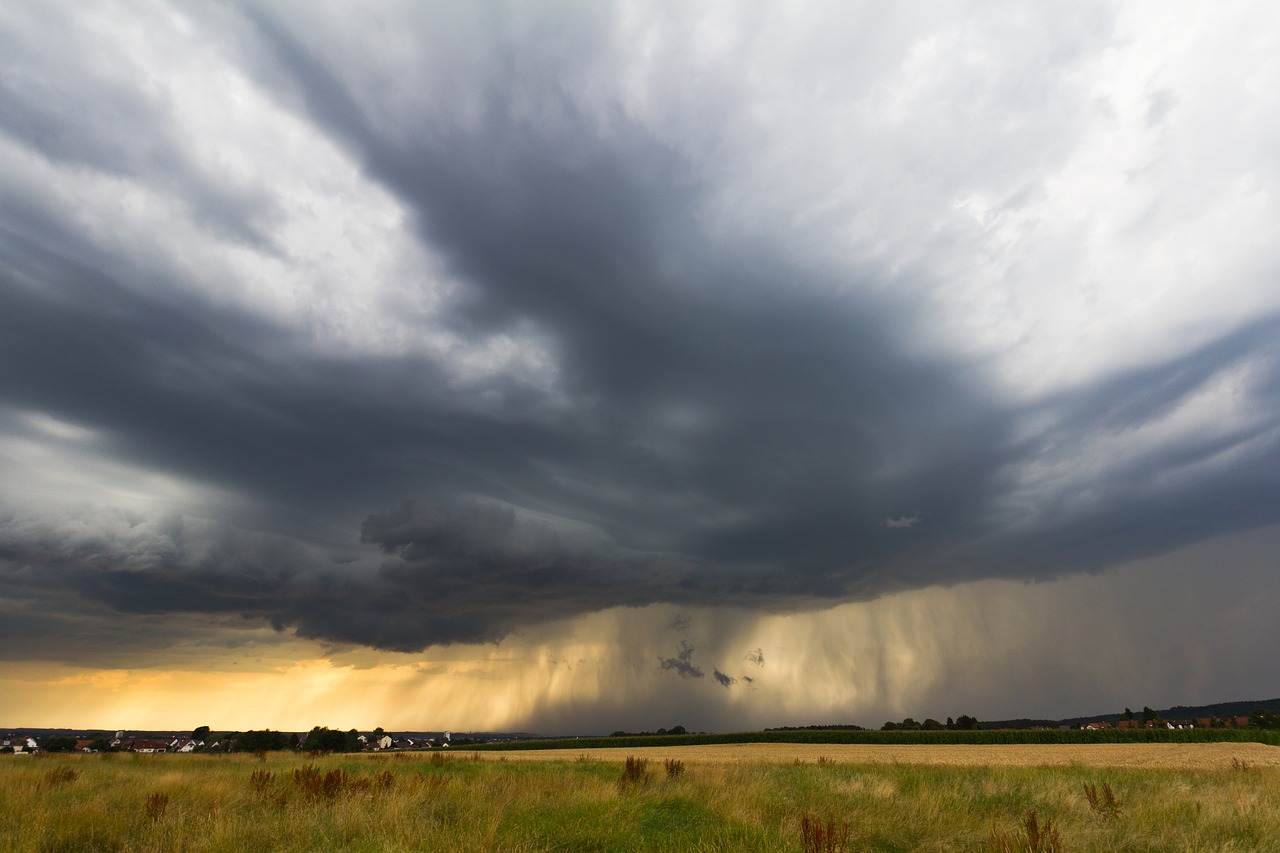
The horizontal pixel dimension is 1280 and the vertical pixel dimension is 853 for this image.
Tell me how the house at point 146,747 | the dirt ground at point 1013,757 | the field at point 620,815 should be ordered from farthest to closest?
the house at point 146,747 → the dirt ground at point 1013,757 → the field at point 620,815

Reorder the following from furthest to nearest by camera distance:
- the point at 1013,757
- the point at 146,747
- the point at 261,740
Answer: the point at 261,740, the point at 146,747, the point at 1013,757

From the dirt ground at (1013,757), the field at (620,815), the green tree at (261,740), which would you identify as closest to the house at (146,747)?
the green tree at (261,740)

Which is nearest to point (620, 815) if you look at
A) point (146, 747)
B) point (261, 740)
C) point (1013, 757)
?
point (1013, 757)

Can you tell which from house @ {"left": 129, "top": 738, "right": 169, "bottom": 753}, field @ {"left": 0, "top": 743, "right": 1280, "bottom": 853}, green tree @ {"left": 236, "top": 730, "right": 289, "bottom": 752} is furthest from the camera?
green tree @ {"left": 236, "top": 730, "right": 289, "bottom": 752}

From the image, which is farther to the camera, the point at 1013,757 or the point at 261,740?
the point at 261,740

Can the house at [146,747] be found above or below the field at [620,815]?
below

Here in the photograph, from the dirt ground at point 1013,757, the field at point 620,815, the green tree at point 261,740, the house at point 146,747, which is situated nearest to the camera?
the field at point 620,815

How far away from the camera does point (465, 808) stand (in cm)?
1358

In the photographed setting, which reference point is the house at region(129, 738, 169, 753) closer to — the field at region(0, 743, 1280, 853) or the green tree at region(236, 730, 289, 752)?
the green tree at region(236, 730, 289, 752)

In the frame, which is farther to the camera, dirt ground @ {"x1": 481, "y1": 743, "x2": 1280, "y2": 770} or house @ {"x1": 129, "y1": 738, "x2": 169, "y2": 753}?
house @ {"x1": 129, "y1": 738, "x2": 169, "y2": 753}

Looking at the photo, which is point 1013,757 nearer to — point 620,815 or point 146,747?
point 620,815

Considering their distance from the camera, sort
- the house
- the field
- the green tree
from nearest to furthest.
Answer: the field, the house, the green tree

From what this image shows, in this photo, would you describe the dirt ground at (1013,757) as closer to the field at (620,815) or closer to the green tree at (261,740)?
the field at (620,815)

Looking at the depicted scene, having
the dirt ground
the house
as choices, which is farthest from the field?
the house
